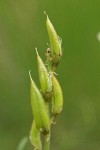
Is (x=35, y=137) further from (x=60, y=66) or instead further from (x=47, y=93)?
(x=60, y=66)

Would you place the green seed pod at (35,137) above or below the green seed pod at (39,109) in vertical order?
below

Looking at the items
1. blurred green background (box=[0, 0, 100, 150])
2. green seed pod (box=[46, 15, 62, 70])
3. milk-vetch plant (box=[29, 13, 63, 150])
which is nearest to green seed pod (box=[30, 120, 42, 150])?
milk-vetch plant (box=[29, 13, 63, 150])

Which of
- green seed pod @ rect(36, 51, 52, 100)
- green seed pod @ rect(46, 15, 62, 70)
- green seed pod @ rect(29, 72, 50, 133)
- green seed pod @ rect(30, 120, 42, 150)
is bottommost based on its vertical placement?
green seed pod @ rect(30, 120, 42, 150)

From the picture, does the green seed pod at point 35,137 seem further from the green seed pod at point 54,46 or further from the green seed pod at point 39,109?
the green seed pod at point 54,46

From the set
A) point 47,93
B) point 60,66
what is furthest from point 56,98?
point 60,66

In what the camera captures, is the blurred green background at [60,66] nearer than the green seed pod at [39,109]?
No

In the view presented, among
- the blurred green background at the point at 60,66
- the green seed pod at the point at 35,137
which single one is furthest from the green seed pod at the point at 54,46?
the blurred green background at the point at 60,66

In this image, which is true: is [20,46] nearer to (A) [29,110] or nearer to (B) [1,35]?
(B) [1,35]

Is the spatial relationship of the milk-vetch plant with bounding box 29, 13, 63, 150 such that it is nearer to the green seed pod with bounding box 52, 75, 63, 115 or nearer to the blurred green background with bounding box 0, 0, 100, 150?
the green seed pod with bounding box 52, 75, 63, 115
